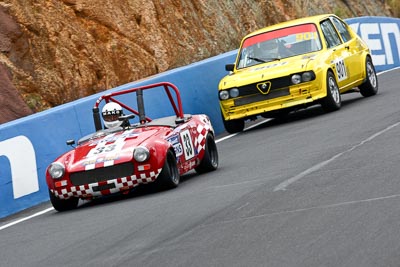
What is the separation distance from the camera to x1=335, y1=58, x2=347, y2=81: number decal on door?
18656 millimetres

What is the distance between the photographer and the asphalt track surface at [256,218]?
7699mm

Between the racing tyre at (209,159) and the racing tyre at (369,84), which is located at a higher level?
the racing tyre at (209,159)

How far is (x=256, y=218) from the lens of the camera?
9.16 meters

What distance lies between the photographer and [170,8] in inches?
1040

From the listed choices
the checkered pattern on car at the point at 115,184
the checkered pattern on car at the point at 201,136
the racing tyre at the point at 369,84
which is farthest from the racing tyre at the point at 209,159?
the racing tyre at the point at 369,84

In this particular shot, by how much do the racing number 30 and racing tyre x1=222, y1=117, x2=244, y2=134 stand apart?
508 centimetres

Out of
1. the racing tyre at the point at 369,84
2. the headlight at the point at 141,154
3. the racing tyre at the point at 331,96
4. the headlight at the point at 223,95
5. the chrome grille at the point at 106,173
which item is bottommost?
the racing tyre at the point at 369,84

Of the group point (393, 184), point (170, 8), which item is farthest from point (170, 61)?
point (393, 184)

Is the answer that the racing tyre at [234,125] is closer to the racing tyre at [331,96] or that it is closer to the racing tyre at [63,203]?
the racing tyre at [331,96]

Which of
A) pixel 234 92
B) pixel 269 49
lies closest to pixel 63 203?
pixel 234 92

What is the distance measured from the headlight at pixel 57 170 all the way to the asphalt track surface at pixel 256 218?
1.46 ft

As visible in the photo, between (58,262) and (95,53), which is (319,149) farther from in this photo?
(95,53)

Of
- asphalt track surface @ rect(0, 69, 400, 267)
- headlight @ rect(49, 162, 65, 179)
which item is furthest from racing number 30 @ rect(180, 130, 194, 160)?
headlight @ rect(49, 162, 65, 179)

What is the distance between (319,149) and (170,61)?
39.7ft
